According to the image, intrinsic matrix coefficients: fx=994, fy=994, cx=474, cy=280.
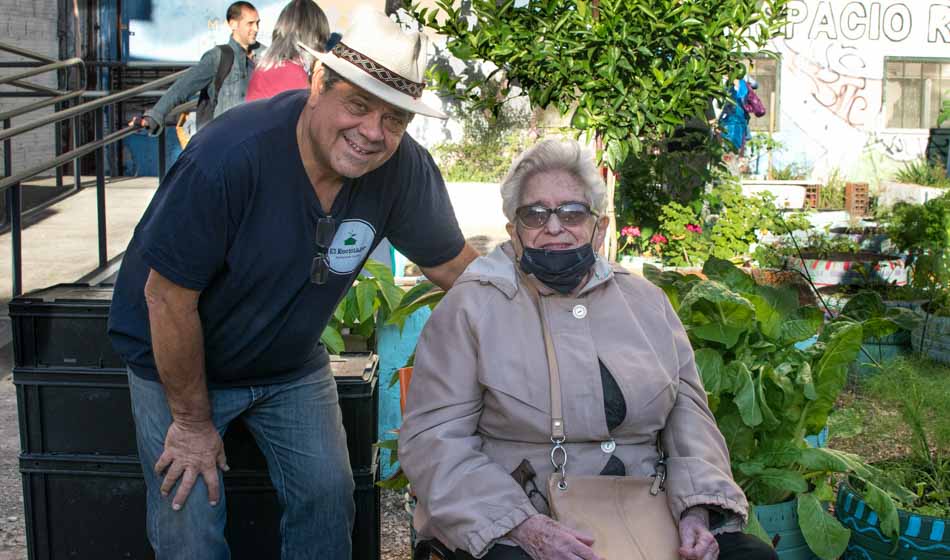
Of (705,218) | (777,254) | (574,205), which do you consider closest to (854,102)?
(705,218)

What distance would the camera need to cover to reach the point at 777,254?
778 centimetres

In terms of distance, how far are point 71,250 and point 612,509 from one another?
616 cm

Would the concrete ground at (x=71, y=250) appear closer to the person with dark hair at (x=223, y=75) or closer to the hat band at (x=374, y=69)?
the person with dark hair at (x=223, y=75)

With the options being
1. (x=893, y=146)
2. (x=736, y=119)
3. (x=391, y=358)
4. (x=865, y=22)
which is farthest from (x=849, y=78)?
(x=391, y=358)

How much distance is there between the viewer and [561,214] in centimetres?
272

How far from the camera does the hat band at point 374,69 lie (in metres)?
2.36

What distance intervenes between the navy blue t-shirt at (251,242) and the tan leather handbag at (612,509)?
0.63 meters

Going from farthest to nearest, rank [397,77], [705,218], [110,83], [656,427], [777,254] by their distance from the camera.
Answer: [110,83], [705,218], [777,254], [656,427], [397,77]

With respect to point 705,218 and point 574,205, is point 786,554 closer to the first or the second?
point 574,205

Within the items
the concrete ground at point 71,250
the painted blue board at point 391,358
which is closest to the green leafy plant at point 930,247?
the painted blue board at point 391,358

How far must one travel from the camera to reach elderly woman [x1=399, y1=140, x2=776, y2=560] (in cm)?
246

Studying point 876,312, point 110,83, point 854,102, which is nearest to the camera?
point 876,312

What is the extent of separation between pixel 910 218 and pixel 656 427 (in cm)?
468

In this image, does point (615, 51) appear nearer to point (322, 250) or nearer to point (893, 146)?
point (322, 250)
